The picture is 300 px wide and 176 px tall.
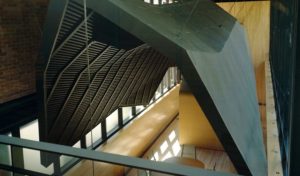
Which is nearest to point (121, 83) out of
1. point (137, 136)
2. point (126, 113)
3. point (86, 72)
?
point (86, 72)

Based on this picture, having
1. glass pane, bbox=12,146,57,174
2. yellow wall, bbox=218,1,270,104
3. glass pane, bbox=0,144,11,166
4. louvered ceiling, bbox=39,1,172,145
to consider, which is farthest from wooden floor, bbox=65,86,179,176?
yellow wall, bbox=218,1,270,104

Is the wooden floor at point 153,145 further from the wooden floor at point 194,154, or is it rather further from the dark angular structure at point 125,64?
the dark angular structure at point 125,64

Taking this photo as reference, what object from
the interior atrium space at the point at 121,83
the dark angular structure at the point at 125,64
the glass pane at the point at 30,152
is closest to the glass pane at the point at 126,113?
the interior atrium space at the point at 121,83

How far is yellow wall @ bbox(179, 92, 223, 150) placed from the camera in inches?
409

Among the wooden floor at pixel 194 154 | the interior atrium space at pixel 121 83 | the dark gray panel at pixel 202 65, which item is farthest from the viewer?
the wooden floor at pixel 194 154

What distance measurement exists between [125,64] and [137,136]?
4.38m

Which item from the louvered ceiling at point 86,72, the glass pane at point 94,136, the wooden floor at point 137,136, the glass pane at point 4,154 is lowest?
the wooden floor at point 137,136

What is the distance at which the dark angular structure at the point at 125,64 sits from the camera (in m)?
3.23

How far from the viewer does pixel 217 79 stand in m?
3.60

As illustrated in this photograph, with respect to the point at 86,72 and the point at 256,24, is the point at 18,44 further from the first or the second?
the point at 256,24

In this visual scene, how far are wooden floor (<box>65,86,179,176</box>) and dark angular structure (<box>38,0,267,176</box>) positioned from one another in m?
1.17

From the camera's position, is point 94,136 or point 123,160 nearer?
point 123,160

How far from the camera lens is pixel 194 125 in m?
10.5

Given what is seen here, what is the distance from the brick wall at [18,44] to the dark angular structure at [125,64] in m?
0.85
